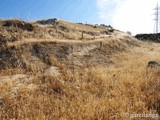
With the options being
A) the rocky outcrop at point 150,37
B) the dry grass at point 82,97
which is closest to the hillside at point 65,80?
the dry grass at point 82,97

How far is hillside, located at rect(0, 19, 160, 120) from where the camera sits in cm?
899

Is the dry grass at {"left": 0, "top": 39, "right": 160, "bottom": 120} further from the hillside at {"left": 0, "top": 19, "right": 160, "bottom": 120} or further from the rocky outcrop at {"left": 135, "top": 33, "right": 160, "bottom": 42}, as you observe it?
the rocky outcrop at {"left": 135, "top": 33, "right": 160, "bottom": 42}

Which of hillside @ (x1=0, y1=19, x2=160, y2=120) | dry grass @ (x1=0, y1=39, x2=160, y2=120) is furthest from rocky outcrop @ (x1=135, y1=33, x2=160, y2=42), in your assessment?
dry grass @ (x1=0, y1=39, x2=160, y2=120)

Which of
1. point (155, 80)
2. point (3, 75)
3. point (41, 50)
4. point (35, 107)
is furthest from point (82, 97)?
point (41, 50)

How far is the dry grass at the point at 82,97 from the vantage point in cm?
866

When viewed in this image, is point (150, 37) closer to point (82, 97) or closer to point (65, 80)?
point (65, 80)

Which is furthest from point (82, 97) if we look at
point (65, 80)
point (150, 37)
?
point (150, 37)

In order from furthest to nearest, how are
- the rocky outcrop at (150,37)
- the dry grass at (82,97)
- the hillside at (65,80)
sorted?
the rocky outcrop at (150,37) → the hillside at (65,80) → the dry grass at (82,97)

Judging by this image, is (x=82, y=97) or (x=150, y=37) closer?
(x=82, y=97)

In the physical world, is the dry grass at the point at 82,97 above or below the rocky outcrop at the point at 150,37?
below

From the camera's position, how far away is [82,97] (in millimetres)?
10633

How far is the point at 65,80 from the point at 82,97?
11.0ft

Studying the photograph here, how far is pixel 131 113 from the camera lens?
849 cm

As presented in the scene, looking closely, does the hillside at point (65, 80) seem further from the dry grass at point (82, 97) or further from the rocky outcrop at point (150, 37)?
the rocky outcrop at point (150, 37)
